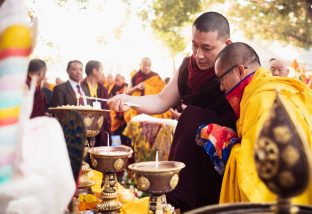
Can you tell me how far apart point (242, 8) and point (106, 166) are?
15.4 metres

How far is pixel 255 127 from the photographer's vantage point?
1711mm

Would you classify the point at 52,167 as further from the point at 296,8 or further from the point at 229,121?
the point at 296,8

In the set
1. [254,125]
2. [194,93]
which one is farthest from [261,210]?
[194,93]

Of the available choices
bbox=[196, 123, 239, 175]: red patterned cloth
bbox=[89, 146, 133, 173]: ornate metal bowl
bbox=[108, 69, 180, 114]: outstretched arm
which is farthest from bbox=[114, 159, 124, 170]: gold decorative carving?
bbox=[108, 69, 180, 114]: outstretched arm

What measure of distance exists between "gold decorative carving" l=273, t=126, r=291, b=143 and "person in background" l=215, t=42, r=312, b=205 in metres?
0.69

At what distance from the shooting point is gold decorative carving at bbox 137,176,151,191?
1.46 metres

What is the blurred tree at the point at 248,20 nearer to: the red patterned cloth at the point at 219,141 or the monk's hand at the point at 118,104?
the monk's hand at the point at 118,104

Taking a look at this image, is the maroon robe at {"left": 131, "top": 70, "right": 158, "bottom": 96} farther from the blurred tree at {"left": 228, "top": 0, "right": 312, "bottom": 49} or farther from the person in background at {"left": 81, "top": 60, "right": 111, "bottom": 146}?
the blurred tree at {"left": 228, "top": 0, "right": 312, "bottom": 49}

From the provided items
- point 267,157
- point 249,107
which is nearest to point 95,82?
point 249,107

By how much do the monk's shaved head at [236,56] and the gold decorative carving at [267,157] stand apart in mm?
1244

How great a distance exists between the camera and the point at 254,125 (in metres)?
1.74

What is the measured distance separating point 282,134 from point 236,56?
1305mm

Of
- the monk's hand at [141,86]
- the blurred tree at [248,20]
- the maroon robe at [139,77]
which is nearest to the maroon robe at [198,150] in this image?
the monk's hand at [141,86]

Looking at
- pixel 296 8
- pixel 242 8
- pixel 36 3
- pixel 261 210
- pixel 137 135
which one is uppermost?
pixel 242 8
